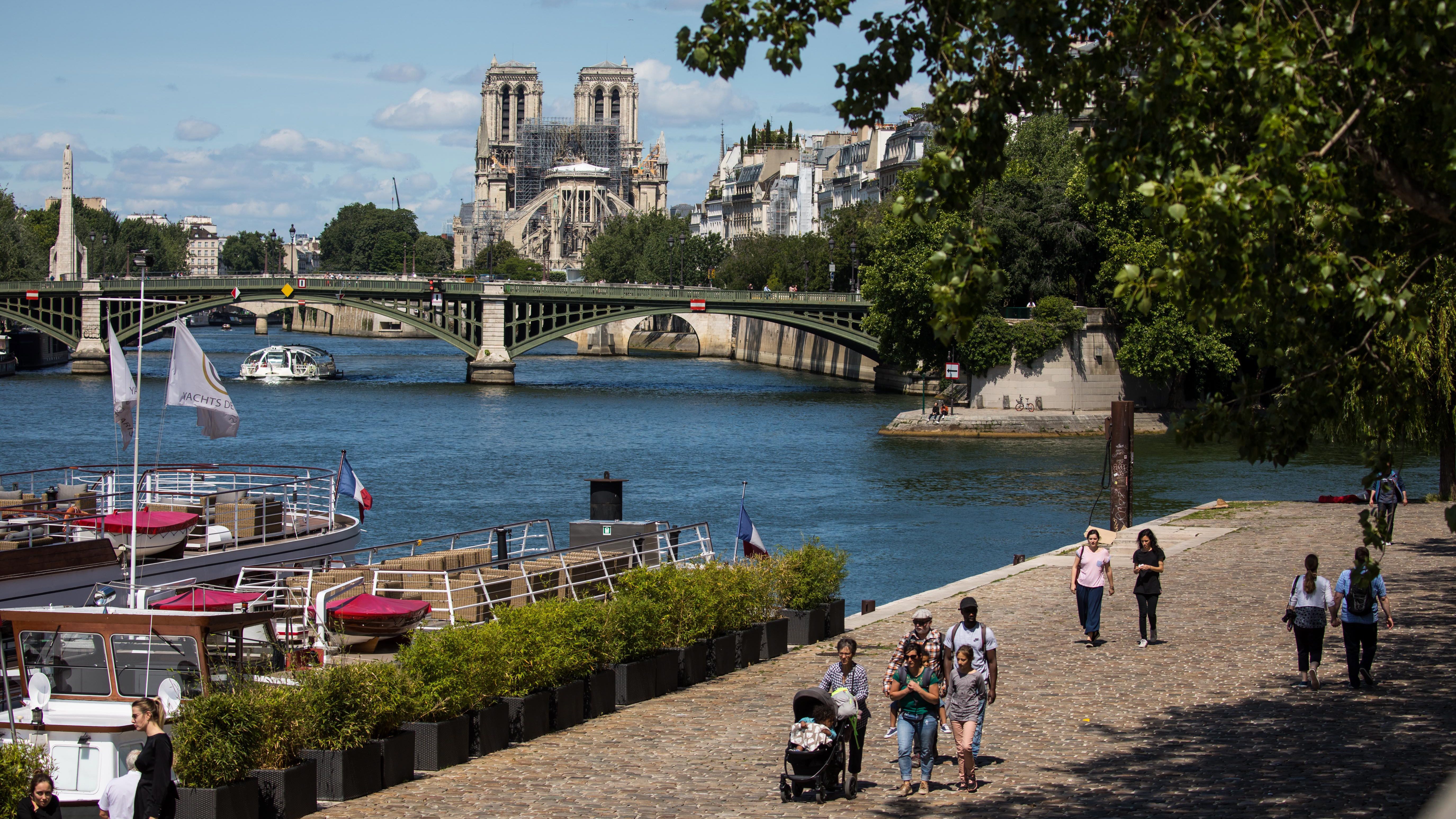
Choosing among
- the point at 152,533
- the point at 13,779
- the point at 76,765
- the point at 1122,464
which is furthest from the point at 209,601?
the point at 1122,464

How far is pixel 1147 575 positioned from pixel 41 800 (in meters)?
11.1

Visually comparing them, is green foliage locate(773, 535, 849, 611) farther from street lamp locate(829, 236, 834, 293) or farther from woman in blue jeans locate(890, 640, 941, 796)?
street lamp locate(829, 236, 834, 293)

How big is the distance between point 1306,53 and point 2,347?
9486 centimetres

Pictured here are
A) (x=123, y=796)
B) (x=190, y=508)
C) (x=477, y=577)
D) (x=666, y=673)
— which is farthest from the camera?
(x=190, y=508)

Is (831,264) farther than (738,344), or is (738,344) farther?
(738,344)

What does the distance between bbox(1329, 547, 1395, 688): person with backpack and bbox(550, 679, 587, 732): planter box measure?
676cm

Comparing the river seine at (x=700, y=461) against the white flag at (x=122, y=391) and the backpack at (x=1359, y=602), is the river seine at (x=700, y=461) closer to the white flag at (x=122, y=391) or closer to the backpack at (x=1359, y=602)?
the white flag at (x=122, y=391)

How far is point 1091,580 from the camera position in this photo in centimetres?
1669

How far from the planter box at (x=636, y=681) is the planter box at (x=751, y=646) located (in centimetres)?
169

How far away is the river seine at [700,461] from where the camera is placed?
37.9 m

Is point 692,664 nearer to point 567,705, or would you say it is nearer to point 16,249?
point 567,705

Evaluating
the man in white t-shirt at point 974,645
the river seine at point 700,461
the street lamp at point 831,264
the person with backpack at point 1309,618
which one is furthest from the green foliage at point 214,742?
the street lamp at point 831,264

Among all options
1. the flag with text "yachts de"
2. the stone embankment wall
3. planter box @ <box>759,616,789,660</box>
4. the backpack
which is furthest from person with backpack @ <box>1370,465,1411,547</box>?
the stone embankment wall

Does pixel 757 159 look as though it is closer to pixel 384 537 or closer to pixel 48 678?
pixel 384 537
